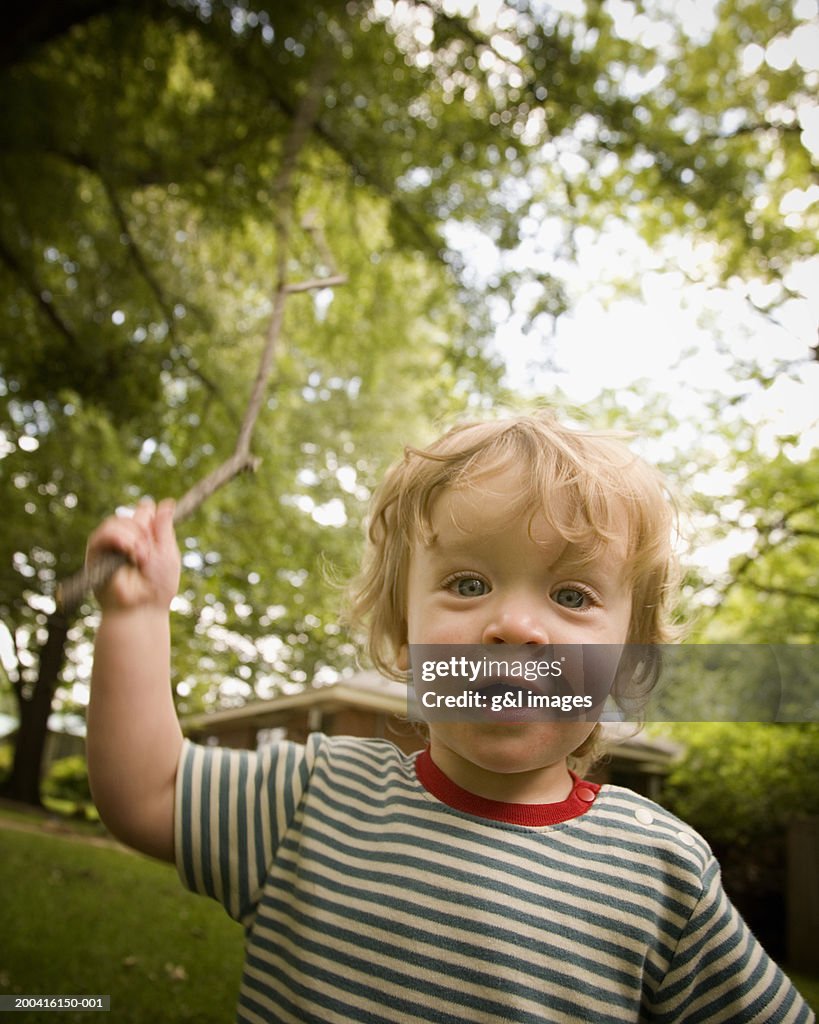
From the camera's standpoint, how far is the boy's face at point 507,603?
65 centimetres

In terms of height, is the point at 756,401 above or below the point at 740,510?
above

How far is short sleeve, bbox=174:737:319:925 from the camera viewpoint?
0.71 m

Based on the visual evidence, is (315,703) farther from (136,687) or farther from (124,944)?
(136,687)

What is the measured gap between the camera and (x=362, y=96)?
2.38 meters

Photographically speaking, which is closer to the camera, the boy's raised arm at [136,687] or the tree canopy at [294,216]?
the boy's raised arm at [136,687]

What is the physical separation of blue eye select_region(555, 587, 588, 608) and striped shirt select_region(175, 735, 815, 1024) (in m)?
0.21

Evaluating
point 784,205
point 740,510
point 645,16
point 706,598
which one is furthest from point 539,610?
point 645,16

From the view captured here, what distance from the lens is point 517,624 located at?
2.08ft

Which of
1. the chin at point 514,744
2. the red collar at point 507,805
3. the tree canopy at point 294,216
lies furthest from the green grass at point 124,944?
the chin at point 514,744

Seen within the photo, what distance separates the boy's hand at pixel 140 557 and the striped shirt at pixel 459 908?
174 mm

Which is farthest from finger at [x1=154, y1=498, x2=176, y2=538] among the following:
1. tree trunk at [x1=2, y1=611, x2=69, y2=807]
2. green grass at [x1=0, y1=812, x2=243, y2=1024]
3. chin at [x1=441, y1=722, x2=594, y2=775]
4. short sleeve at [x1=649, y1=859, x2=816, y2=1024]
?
tree trunk at [x1=2, y1=611, x2=69, y2=807]

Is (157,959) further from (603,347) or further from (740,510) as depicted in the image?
(603,347)

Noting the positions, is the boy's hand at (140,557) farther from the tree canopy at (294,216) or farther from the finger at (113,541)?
the tree canopy at (294,216)

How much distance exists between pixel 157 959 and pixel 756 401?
5.02ft
